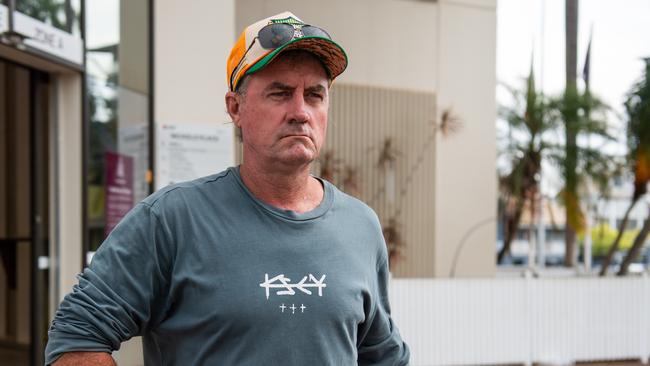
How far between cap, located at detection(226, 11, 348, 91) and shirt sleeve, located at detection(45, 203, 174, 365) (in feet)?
1.25

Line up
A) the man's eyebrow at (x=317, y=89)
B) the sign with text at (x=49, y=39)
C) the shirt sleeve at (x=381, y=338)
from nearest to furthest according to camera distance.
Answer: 1. the man's eyebrow at (x=317, y=89)
2. the shirt sleeve at (x=381, y=338)
3. the sign with text at (x=49, y=39)

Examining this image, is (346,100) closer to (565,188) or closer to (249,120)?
(565,188)

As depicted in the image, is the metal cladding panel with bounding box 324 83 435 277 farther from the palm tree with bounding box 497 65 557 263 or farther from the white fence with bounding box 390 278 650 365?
the white fence with bounding box 390 278 650 365

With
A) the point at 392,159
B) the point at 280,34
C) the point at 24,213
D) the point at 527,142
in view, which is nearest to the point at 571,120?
the point at 527,142

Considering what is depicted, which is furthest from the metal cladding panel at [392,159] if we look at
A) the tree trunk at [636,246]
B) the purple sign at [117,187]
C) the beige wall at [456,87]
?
the purple sign at [117,187]

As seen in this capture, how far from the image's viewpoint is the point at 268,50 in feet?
5.52

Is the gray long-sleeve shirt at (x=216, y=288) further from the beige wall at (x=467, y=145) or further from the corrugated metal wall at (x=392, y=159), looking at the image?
the beige wall at (x=467, y=145)

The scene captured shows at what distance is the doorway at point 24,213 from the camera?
20.2 feet

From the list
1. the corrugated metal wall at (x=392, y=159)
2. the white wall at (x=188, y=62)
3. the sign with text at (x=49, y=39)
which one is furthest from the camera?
the corrugated metal wall at (x=392, y=159)

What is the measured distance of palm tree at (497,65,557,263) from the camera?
14.7 metres

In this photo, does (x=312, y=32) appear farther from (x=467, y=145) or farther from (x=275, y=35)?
(x=467, y=145)

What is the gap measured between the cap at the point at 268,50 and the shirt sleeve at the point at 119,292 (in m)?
0.38

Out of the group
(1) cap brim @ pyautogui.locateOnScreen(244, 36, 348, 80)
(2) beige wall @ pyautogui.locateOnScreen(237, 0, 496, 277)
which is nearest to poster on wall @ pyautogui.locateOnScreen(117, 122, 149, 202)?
(1) cap brim @ pyautogui.locateOnScreen(244, 36, 348, 80)

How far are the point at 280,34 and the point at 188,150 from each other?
5826 mm
